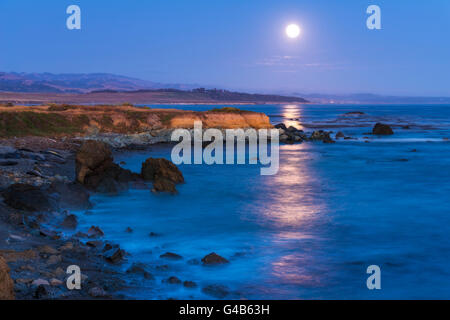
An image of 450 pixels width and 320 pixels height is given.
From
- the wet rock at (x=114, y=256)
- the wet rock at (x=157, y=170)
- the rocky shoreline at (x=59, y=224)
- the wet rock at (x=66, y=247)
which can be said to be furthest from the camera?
the wet rock at (x=157, y=170)

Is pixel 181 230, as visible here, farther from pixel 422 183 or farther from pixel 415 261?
pixel 422 183

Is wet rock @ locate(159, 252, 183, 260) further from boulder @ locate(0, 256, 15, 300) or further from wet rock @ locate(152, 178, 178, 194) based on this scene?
wet rock @ locate(152, 178, 178, 194)

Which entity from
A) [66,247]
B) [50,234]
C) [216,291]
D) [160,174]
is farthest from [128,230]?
[160,174]

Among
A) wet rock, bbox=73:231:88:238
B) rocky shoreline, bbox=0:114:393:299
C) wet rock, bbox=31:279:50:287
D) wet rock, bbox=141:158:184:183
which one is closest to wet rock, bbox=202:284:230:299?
rocky shoreline, bbox=0:114:393:299

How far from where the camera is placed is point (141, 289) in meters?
11.1

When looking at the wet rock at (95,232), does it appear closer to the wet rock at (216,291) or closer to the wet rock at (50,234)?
the wet rock at (50,234)

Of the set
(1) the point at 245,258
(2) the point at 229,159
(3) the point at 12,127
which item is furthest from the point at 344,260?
(3) the point at 12,127

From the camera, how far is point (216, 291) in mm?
11484

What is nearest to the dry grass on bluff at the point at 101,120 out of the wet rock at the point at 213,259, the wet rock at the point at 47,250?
the wet rock at the point at 47,250

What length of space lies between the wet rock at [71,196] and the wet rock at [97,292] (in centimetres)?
930

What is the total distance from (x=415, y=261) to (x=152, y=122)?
4333 centimetres

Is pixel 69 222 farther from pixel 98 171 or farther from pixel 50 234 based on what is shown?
pixel 98 171

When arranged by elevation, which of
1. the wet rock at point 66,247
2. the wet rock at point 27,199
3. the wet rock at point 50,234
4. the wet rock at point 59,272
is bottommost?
the wet rock at point 59,272

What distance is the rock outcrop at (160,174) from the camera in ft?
77.4
